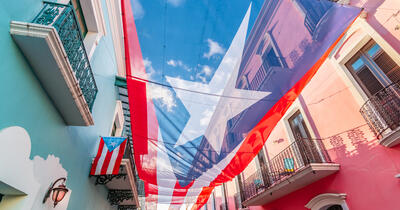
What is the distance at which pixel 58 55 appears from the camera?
7.61 ft

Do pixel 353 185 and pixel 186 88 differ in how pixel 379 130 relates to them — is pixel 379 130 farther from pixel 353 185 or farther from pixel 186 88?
pixel 186 88

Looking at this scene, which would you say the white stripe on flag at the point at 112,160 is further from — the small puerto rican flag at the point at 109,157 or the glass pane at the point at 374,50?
the glass pane at the point at 374,50

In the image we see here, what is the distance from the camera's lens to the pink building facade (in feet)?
13.0

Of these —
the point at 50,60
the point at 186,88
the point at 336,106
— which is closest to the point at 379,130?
the point at 336,106

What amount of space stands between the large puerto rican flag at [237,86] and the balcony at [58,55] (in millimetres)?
904

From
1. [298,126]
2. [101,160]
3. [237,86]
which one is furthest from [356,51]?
[101,160]

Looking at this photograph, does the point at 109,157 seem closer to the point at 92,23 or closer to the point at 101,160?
the point at 101,160

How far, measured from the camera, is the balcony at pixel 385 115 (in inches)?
147

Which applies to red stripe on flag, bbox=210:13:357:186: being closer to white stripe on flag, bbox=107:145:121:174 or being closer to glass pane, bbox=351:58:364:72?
white stripe on flag, bbox=107:145:121:174

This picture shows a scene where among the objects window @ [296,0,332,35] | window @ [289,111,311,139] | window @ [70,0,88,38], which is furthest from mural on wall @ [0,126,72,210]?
window @ [289,111,311,139]

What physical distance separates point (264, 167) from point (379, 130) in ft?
14.5

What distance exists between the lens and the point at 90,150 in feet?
15.5

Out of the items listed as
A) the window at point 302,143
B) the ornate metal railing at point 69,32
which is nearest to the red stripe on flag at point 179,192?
the ornate metal railing at point 69,32

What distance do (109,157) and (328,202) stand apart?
5.61m
